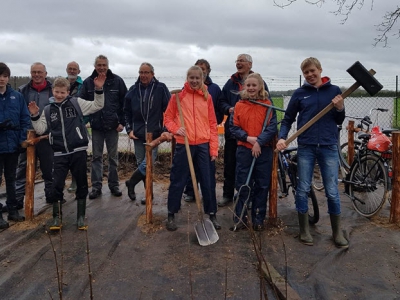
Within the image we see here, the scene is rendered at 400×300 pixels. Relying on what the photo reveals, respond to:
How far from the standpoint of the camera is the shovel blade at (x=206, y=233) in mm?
4023

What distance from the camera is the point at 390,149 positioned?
4754 mm

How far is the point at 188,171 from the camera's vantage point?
4453 mm

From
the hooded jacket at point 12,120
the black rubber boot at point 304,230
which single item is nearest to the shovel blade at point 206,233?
the black rubber boot at point 304,230

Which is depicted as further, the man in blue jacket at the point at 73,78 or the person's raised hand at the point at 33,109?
the man in blue jacket at the point at 73,78

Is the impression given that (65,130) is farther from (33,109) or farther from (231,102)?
(231,102)

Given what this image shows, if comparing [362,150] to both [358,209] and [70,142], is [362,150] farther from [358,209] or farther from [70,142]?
[70,142]

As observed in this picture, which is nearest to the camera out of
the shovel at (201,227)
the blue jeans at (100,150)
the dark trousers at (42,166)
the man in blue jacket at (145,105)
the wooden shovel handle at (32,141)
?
the shovel at (201,227)

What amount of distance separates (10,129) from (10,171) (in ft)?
1.79

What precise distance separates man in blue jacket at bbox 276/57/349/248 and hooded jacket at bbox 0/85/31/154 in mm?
3149

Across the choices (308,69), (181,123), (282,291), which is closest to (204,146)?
(181,123)

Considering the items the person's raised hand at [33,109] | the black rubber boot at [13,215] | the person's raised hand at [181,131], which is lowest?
the black rubber boot at [13,215]

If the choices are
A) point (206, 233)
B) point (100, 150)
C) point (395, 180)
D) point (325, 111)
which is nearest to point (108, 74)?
point (100, 150)

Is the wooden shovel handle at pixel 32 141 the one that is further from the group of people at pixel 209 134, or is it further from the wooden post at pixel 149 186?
the wooden post at pixel 149 186

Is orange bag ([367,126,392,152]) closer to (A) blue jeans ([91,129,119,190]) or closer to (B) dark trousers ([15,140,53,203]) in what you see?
(A) blue jeans ([91,129,119,190])
